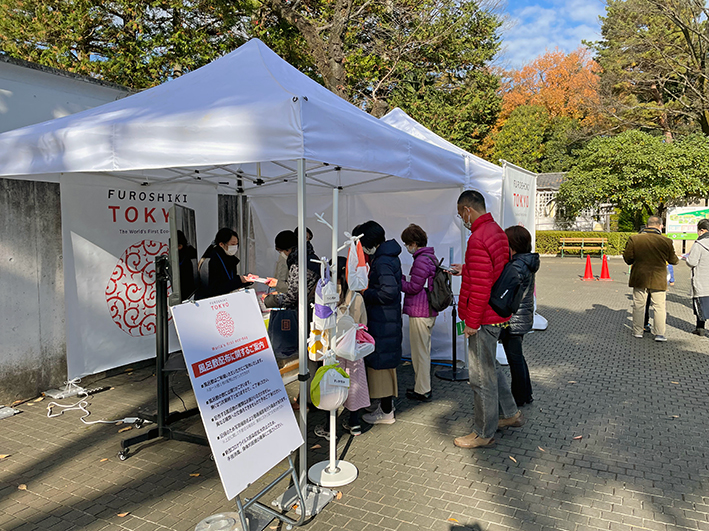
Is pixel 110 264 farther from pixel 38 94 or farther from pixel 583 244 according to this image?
pixel 583 244

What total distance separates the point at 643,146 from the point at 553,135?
16.0 m

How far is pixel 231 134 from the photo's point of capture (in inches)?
119

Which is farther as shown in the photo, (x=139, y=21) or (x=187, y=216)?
(x=139, y=21)

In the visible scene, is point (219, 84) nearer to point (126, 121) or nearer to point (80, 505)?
point (126, 121)

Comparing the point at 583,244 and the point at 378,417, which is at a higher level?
the point at 583,244

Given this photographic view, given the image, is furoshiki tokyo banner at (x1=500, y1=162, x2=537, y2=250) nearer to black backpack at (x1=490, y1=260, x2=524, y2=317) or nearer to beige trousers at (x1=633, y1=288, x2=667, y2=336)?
beige trousers at (x1=633, y1=288, x2=667, y2=336)

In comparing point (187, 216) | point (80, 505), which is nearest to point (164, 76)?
point (187, 216)

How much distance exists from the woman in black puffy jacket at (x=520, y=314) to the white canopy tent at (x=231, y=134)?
3.34 ft

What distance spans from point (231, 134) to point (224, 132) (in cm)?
5

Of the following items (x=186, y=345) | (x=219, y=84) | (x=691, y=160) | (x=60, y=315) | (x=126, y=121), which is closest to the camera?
(x=186, y=345)

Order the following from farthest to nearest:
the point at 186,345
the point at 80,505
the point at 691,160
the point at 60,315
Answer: the point at 691,160 → the point at 60,315 → the point at 80,505 → the point at 186,345

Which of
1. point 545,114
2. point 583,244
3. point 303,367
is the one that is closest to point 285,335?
point 303,367

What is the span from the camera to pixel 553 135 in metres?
36.8

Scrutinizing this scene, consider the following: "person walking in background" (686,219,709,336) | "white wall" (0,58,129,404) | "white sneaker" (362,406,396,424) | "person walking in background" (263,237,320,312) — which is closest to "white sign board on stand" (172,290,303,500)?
"person walking in background" (263,237,320,312)
